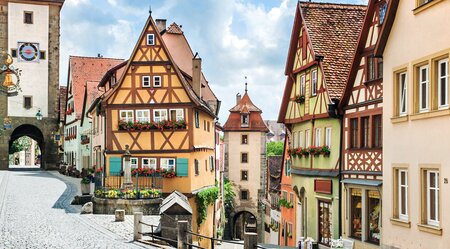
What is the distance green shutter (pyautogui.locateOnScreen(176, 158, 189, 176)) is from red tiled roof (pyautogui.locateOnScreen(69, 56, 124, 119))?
26617 mm

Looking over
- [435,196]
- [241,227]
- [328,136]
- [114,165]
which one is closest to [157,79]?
[114,165]

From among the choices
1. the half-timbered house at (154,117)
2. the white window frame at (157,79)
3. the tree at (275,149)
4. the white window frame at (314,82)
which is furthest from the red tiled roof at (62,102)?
the tree at (275,149)

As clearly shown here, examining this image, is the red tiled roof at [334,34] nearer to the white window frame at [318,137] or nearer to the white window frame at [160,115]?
the white window frame at [318,137]

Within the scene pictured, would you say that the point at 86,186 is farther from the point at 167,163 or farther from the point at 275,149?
the point at 275,149

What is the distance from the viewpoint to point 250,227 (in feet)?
253

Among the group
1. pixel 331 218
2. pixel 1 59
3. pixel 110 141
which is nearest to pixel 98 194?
pixel 110 141

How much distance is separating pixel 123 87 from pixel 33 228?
48.0 feet

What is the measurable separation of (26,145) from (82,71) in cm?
5227

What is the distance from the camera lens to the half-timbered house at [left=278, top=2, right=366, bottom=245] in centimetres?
2592

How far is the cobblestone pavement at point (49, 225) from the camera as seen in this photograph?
20.4 m

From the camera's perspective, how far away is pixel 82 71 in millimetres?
64188

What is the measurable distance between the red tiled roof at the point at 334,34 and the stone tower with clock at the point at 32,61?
4342 centimetres

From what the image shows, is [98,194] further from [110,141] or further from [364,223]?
[364,223]

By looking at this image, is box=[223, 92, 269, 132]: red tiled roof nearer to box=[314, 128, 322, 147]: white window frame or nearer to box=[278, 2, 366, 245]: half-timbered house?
box=[278, 2, 366, 245]: half-timbered house
